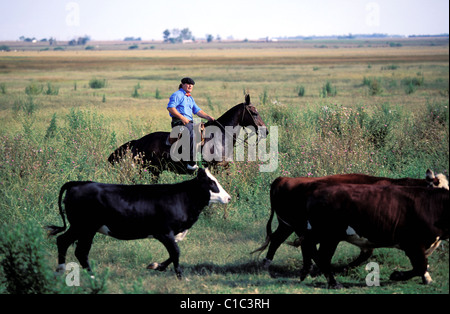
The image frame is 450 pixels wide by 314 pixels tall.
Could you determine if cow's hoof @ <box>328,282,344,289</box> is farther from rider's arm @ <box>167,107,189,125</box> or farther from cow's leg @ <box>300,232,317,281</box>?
rider's arm @ <box>167,107,189,125</box>

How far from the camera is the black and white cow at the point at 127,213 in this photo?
6.95 meters

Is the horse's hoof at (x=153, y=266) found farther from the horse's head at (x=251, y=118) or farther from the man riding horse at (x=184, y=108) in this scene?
the horse's head at (x=251, y=118)

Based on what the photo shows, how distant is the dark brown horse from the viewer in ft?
36.5

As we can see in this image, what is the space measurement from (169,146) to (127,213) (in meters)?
4.24

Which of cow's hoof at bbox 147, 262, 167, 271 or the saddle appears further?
the saddle

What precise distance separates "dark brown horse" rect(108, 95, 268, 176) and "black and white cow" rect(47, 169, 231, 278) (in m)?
3.84

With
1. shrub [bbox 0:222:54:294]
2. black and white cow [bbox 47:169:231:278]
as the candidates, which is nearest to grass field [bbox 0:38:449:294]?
shrub [bbox 0:222:54:294]

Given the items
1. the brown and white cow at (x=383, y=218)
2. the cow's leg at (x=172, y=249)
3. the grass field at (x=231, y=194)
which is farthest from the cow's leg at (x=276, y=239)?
the cow's leg at (x=172, y=249)

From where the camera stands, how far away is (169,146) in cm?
1111

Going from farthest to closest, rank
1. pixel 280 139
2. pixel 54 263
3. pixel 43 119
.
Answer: pixel 43 119 < pixel 280 139 < pixel 54 263

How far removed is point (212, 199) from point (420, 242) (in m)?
2.64
